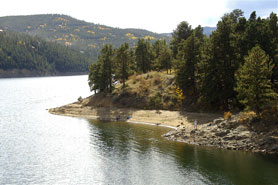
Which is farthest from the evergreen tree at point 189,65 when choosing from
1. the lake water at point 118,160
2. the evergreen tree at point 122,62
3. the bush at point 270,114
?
the bush at point 270,114

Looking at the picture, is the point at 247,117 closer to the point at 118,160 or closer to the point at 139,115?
the point at 118,160

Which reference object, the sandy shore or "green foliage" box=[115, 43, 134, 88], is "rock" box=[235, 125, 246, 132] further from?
"green foliage" box=[115, 43, 134, 88]

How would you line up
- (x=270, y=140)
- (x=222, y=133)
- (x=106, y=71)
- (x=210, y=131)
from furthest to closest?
(x=106, y=71)
(x=210, y=131)
(x=222, y=133)
(x=270, y=140)

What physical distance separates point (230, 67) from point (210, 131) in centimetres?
1841

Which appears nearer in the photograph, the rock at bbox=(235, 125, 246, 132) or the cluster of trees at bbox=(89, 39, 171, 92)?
the rock at bbox=(235, 125, 246, 132)

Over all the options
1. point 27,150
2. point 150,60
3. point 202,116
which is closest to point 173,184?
point 27,150

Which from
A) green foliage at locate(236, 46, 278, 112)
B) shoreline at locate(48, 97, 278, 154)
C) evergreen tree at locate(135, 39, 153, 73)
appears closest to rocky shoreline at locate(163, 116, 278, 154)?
shoreline at locate(48, 97, 278, 154)

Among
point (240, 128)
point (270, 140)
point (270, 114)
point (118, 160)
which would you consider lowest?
point (118, 160)

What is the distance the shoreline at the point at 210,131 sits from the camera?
44.1 m

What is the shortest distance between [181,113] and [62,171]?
120 feet

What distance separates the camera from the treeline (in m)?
47.7

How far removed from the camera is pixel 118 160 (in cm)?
4188

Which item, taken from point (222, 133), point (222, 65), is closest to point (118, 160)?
point (222, 133)

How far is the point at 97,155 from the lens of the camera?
4462 centimetres
